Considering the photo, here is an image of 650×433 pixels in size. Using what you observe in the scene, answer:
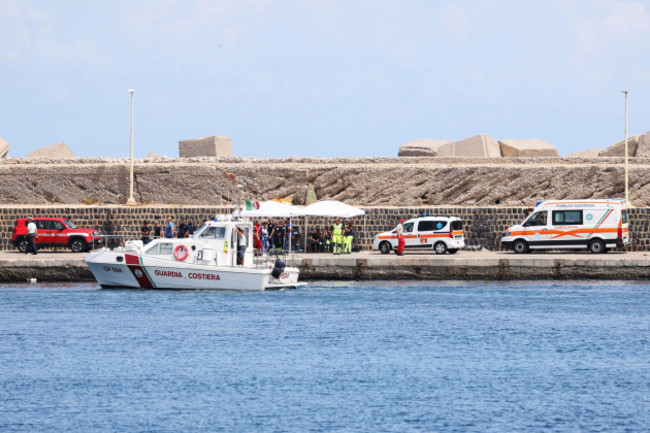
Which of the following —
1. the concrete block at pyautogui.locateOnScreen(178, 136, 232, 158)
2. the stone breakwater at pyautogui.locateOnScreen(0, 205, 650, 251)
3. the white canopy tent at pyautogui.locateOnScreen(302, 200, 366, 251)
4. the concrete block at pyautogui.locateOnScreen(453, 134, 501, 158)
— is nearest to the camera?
the white canopy tent at pyautogui.locateOnScreen(302, 200, 366, 251)

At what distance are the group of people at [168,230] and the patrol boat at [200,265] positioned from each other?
12.4 ft

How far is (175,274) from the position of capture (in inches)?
1236

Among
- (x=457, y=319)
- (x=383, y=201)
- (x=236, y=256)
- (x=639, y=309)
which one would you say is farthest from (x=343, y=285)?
(x=383, y=201)

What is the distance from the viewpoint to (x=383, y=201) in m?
44.4

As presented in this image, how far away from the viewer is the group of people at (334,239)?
3682cm

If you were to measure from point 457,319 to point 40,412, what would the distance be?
1220 cm

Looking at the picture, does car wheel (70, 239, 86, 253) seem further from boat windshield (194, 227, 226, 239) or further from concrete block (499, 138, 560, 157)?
concrete block (499, 138, 560, 157)

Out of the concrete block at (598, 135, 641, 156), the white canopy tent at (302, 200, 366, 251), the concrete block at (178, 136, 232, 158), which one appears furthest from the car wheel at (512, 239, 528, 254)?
the concrete block at (178, 136, 232, 158)

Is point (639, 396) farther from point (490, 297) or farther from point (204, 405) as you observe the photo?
point (490, 297)

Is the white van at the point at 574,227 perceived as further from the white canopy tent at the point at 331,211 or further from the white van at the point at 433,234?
the white canopy tent at the point at 331,211

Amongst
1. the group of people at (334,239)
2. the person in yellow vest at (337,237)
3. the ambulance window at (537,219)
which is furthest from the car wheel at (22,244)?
the ambulance window at (537,219)

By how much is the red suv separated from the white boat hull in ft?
16.3

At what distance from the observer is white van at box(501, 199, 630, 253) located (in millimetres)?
35344

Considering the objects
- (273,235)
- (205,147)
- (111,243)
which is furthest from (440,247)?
(205,147)
